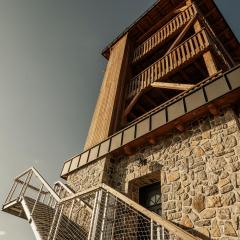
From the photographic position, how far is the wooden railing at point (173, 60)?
9.32 metres

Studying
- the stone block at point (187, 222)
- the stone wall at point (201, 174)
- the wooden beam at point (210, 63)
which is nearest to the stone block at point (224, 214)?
the stone wall at point (201, 174)

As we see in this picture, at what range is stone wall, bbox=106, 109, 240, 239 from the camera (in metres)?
5.03

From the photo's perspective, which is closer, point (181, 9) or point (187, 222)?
point (187, 222)

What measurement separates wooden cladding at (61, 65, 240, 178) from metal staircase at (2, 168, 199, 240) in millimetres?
1492

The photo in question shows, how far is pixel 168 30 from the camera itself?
1264 centimetres

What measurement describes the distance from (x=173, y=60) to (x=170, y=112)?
12.4 feet

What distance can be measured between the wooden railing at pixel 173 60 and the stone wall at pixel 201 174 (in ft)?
11.9

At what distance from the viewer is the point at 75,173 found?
9.29 m

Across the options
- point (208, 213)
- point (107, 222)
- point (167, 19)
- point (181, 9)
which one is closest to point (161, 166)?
point (208, 213)

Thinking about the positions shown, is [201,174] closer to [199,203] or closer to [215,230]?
[199,203]

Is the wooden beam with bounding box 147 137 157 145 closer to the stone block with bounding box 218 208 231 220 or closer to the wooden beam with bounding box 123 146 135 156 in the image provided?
the wooden beam with bounding box 123 146 135 156

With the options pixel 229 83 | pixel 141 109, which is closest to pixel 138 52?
pixel 141 109

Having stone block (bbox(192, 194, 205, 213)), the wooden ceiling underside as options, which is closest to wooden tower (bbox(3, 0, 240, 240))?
stone block (bbox(192, 194, 205, 213))

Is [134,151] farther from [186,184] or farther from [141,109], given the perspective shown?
[141,109]
